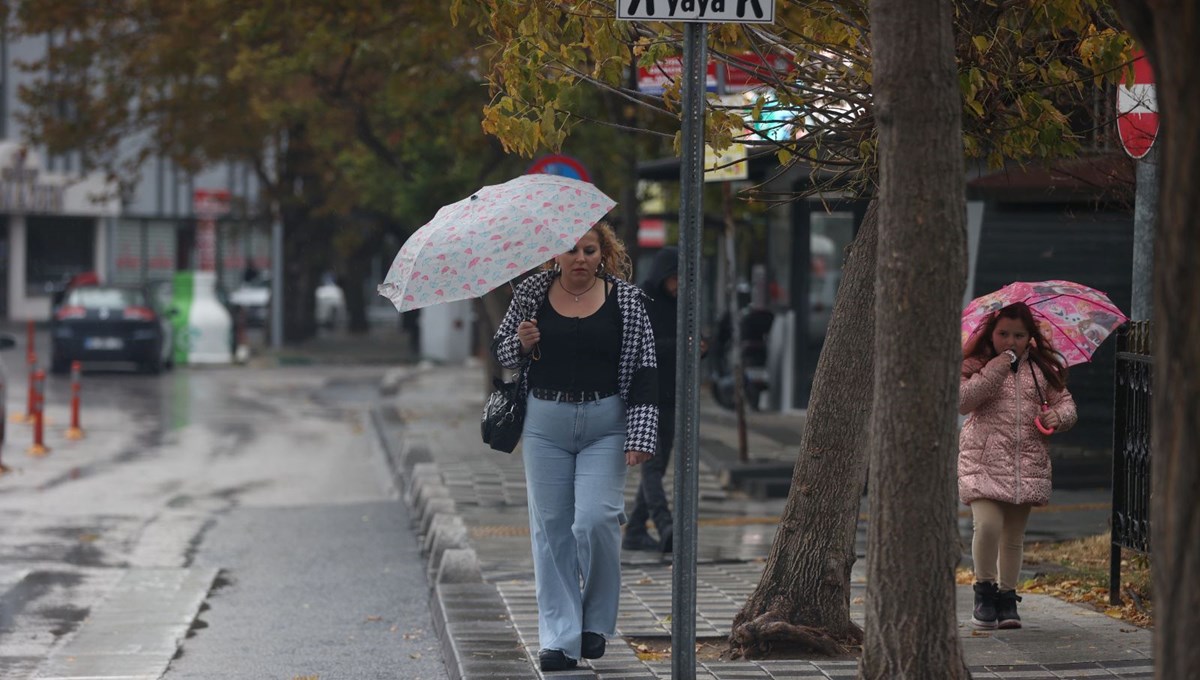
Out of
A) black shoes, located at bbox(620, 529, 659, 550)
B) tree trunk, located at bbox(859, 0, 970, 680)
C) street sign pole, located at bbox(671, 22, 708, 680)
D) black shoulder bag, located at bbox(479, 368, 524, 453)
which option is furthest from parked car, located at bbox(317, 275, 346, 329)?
tree trunk, located at bbox(859, 0, 970, 680)

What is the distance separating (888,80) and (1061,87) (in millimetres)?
3357

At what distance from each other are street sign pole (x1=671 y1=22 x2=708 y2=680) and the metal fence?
254 centimetres

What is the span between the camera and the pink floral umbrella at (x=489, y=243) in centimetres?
623

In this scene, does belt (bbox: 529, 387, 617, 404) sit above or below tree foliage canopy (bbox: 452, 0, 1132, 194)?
below

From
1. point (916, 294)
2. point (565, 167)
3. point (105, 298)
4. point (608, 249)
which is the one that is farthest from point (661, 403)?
point (105, 298)

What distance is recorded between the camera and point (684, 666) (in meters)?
5.72

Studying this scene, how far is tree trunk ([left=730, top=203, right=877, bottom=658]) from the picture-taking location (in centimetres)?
681

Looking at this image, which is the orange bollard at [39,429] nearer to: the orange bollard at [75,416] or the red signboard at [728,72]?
the orange bollard at [75,416]

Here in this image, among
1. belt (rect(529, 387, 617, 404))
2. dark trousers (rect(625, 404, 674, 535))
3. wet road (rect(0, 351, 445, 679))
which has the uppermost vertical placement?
belt (rect(529, 387, 617, 404))

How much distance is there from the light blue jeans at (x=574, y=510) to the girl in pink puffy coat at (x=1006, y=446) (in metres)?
1.68

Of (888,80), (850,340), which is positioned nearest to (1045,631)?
(850,340)

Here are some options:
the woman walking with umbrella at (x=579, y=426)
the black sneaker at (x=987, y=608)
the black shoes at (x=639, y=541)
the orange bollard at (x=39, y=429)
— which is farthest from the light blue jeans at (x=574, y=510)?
the orange bollard at (x=39, y=429)

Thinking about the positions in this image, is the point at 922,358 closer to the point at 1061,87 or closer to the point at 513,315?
the point at 513,315

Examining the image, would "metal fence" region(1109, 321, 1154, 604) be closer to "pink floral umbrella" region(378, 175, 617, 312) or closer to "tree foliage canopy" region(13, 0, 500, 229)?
"pink floral umbrella" region(378, 175, 617, 312)
